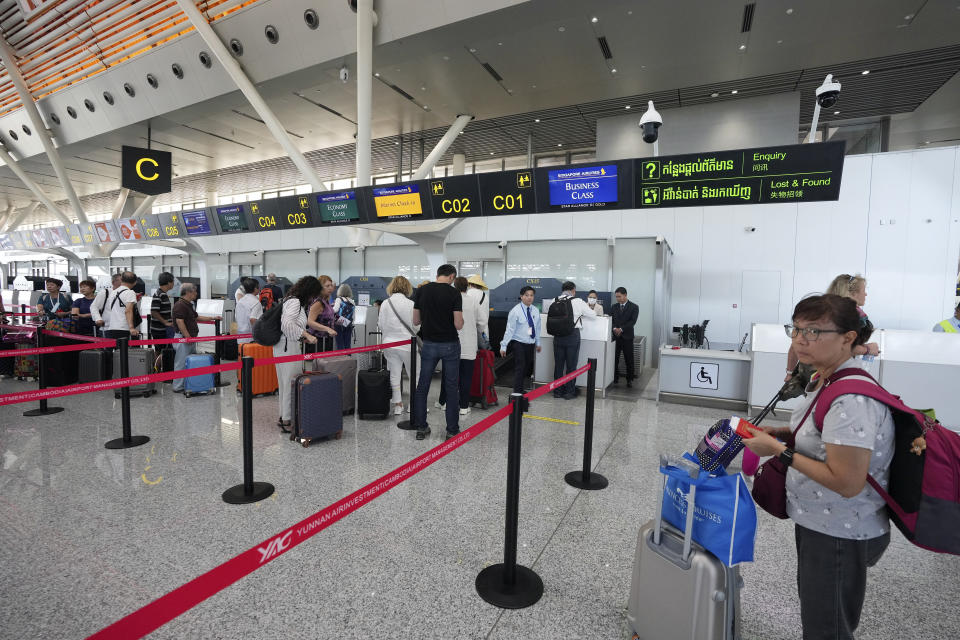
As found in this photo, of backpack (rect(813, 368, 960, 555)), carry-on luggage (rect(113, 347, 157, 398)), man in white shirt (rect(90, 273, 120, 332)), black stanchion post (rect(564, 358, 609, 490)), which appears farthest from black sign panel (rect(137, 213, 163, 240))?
backpack (rect(813, 368, 960, 555))

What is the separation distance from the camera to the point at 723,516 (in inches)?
63.9

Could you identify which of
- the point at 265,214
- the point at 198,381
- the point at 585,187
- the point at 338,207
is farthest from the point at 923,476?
the point at 265,214

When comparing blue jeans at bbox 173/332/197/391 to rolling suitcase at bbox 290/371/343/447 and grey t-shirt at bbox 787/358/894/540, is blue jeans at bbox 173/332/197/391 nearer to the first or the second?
rolling suitcase at bbox 290/371/343/447

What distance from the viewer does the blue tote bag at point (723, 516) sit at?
1.61 m

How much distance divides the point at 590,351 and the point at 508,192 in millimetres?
2826

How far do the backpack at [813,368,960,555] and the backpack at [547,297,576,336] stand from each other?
5229 millimetres

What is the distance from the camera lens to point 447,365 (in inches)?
187

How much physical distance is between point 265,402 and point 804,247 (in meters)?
11.3

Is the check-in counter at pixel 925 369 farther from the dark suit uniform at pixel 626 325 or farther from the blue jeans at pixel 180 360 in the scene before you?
the blue jeans at pixel 180 360

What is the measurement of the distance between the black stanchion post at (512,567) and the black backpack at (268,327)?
3.30m

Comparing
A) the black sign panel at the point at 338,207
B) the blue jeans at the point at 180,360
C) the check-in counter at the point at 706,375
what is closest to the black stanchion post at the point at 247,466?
the blue jeans at the point at 180,360

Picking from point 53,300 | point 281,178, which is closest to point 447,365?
point 53,300

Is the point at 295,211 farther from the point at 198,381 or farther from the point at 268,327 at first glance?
the point at 268,327

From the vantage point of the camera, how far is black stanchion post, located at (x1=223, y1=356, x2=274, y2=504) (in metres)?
3.15
